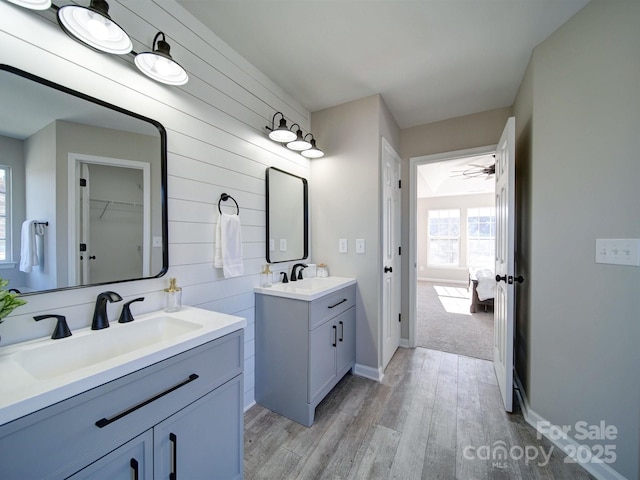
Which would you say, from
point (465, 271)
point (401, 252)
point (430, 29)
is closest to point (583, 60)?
point (430, 29)

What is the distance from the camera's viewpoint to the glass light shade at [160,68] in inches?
49.3

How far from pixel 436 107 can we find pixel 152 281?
2878 mm

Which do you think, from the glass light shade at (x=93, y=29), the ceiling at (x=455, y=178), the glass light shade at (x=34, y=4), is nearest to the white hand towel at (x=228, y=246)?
the glass light shade at (x=93, y=29)

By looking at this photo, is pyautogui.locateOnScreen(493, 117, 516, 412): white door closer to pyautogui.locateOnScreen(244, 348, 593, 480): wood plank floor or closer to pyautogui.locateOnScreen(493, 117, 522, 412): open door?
pyautogui.locateOnScreen(493, 117, 522, 412): open door

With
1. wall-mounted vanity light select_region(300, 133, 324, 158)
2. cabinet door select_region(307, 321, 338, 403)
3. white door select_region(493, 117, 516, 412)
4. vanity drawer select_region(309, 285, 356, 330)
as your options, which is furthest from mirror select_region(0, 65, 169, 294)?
white door select_region(493, 117, 516, 412)

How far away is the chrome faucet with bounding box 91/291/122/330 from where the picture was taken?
1107 mm

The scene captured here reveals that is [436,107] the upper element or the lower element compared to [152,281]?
upper

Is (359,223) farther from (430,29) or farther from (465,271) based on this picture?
(465,271)

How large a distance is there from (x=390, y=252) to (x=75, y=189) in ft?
7.91

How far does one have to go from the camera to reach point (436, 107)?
2.62m

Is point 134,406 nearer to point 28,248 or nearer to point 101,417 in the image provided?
point 101,417

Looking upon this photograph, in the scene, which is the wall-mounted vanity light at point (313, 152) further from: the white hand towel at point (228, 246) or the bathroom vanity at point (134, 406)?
the bathroom vanity at point (134, 406)

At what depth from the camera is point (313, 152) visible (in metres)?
2.41

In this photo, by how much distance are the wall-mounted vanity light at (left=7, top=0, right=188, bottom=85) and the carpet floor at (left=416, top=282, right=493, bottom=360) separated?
11.3 ft
